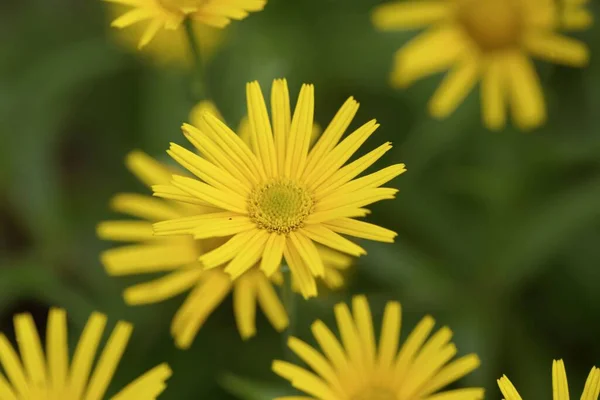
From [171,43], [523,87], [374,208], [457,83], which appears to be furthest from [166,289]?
[171,43]

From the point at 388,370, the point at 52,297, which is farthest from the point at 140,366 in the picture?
the point at 388,370

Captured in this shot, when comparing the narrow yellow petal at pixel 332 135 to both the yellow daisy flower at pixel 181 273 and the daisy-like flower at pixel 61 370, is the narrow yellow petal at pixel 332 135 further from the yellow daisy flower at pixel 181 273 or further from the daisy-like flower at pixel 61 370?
the daisy-like flower at pixel 61 370

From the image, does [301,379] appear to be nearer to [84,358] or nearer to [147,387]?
[147,387]

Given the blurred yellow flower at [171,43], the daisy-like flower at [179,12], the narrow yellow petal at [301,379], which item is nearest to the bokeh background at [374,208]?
the blurred yellow flower at [171,43]

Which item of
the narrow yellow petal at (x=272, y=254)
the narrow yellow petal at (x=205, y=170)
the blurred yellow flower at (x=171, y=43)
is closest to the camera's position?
the narrow yellow petal at (x=272, y=254)

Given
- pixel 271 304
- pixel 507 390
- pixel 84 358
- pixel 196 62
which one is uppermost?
pixel 196 62

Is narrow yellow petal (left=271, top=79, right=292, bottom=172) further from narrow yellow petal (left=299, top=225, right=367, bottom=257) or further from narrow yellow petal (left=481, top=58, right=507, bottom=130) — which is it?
narrow yellow petal (left=481, top=58, right=507, bottom=130)
